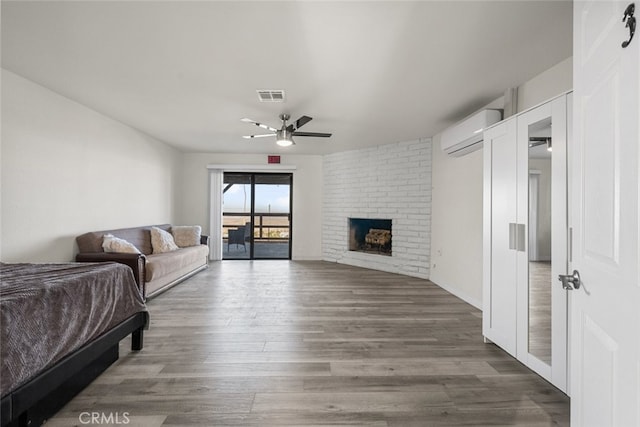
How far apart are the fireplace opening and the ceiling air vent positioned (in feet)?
11.2

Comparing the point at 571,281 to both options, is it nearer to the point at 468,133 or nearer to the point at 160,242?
the point at 468,133

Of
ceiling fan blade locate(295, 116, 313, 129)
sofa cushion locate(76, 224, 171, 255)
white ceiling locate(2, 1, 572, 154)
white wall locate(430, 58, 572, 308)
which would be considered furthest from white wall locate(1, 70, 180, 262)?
white wall locate(430, 58, 572, 308)

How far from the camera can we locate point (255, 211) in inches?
259

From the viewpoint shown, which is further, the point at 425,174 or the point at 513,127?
the point at 425,174

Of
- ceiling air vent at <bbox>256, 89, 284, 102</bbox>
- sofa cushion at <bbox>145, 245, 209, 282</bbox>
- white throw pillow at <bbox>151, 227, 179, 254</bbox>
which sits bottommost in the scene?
sofa cushion at <bbox>145, 245, 209, 282</bbox>

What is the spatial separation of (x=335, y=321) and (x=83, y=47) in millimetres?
3267

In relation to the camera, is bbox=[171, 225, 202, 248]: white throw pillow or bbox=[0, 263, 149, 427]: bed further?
bbox=[171, 225, 202, 248]: white throw pillow

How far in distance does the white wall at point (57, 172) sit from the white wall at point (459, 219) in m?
4.97

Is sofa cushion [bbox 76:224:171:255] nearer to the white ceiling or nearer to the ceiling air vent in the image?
the white ceiling

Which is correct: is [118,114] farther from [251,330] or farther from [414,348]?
[414,348]

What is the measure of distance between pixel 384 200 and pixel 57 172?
4848 millimetres

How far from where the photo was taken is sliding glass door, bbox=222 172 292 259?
657 cm

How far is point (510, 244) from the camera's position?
2.18m

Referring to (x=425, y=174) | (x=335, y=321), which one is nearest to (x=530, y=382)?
(x=335, y=321)
